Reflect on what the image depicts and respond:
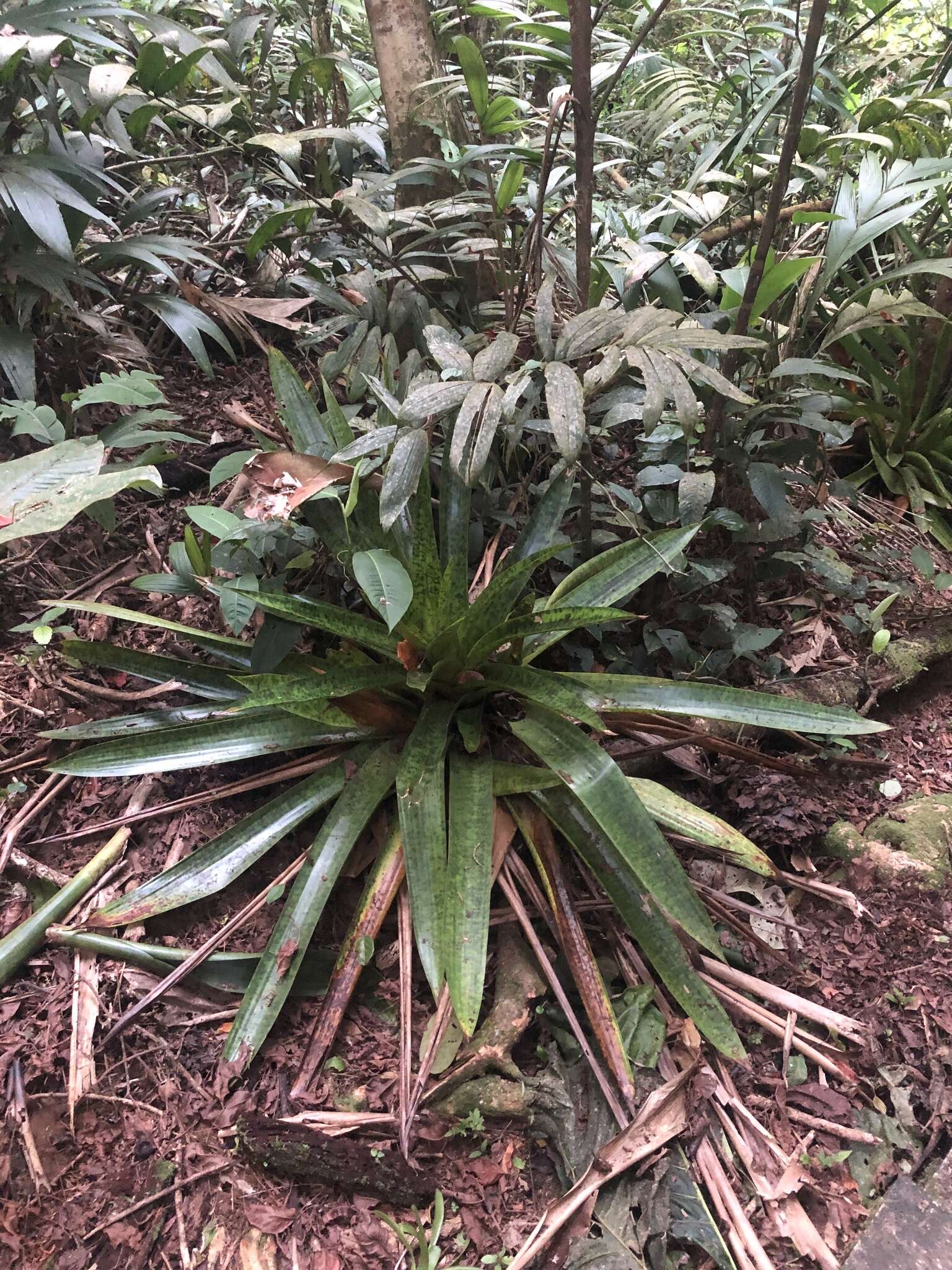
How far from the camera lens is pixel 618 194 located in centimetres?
220

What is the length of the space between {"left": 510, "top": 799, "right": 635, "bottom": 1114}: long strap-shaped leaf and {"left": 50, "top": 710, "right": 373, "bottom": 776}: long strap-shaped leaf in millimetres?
320

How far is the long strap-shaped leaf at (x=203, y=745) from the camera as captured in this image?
118 centimetres

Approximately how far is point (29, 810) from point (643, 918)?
3.29ft

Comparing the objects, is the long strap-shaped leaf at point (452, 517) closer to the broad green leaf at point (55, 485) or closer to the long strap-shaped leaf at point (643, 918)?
the long strap-shaped leaf at point (643, 918)

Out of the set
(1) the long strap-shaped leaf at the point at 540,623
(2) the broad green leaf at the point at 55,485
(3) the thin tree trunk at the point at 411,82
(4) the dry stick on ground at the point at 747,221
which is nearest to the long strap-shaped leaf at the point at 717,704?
(1) the long strap-shaped leaf at the point at 540,623

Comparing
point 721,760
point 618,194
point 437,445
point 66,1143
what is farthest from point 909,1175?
point 618,194

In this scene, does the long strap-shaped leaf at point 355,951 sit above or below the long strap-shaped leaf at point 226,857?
below

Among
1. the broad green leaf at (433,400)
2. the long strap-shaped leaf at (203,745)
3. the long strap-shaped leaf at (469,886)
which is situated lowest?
the long strap-shaped leaf at (469,886)

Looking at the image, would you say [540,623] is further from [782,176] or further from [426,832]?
[782,176]

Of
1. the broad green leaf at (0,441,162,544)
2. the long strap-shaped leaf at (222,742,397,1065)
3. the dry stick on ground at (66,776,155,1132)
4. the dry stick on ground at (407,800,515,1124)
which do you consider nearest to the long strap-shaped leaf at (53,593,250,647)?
the broad green leaf at (0,441,162,544)

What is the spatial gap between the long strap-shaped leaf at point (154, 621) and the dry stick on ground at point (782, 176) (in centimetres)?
100

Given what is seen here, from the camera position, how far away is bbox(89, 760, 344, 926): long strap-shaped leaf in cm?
108

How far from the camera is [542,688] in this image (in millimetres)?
1131

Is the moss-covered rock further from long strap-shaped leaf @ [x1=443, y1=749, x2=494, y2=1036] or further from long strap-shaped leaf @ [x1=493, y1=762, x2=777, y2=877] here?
long strap-shaped leaf @ [x1=443, y1=749, x2=494, y2=1036]
